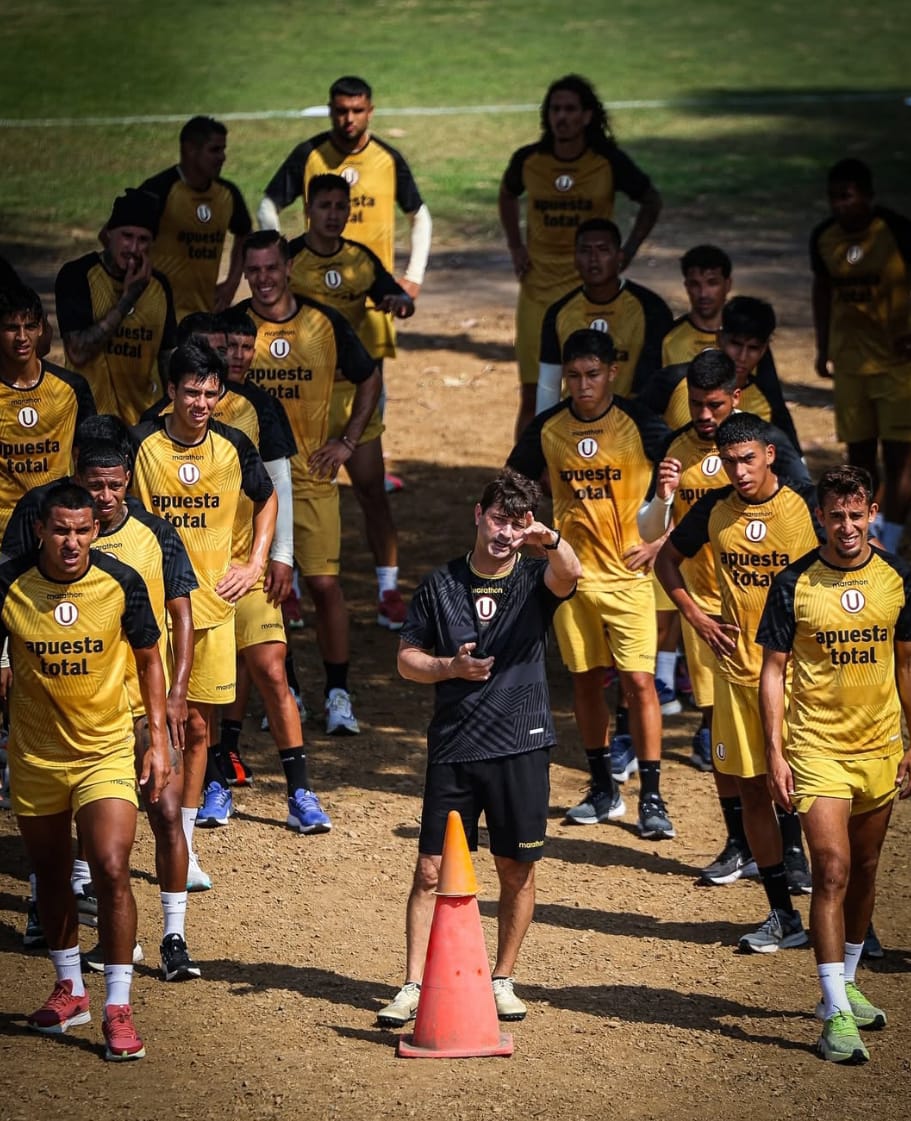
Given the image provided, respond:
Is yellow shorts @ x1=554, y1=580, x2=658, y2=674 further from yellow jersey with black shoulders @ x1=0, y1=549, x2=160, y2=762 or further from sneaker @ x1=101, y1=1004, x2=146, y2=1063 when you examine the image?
sneaker @ x1=101, y1=1004, x2=146, y2=1063

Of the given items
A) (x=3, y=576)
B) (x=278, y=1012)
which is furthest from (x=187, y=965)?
(x=3, y=576)

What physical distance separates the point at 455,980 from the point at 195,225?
7.06 meters

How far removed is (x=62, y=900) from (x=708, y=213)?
18.4 metres

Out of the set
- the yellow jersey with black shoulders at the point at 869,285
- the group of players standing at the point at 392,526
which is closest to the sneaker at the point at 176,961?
the group of players standing at the point at 392,526

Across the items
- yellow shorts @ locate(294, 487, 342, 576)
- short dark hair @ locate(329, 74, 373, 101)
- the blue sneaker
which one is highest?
short dark hair @ locate(329, 74, 373, 101)

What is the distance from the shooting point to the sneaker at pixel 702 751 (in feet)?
37.2

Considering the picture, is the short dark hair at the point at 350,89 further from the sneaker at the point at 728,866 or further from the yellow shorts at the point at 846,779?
the yellow shorts at the point at 846,779

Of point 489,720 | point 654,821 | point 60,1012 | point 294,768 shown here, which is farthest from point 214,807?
point 489,720

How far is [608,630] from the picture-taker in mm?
10391

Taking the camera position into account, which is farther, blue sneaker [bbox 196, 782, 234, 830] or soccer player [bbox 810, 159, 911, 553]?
soccer player [bbox 810, 159, 911, 553]

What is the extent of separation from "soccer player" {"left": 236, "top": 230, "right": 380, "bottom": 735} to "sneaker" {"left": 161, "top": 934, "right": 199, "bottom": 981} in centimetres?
316

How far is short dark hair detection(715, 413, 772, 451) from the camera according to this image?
29.7 ft

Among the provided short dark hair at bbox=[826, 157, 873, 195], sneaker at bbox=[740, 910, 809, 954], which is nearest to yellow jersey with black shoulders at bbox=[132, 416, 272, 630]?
sneaker at bbox=[740, 910, 809, 954]

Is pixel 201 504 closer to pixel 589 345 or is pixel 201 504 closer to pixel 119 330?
pixel 589 345
